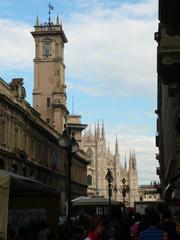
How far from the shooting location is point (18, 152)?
53719 millimetres

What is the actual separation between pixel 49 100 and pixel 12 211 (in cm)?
7901

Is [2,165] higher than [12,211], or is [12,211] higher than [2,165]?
[2,165]

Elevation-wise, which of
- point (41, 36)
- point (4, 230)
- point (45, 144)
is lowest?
point (4, 230)

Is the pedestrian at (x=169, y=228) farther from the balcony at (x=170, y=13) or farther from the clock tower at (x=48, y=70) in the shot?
the clock tower at (x=48, y=70)

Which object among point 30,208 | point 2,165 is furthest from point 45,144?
point 30,208

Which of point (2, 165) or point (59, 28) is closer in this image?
point (2, 165)

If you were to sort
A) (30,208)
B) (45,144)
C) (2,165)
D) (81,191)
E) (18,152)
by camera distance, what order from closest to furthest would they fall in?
(30,208) < (2,165) < (18,152) < (45,144) < (81,191)

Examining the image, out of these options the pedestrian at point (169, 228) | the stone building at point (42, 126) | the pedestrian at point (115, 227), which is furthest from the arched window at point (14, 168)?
the pedestrian at point (169, 228)

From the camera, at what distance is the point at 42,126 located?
65.6 meters

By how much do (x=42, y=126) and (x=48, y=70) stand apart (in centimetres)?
2893

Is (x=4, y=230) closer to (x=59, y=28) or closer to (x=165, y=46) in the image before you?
(x=165, y=46)

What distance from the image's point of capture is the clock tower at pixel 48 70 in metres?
91.1

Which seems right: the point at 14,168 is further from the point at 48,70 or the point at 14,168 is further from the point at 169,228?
the point at 169,228

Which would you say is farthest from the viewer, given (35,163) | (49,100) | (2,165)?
(49,100)
